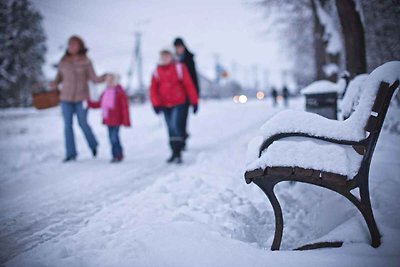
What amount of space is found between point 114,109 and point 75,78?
3.12ft

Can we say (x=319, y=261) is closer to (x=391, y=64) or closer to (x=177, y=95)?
(x=391, y=64)

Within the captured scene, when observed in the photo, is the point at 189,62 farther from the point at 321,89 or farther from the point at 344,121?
the point at 344,121

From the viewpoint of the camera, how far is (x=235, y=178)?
11.7 ft

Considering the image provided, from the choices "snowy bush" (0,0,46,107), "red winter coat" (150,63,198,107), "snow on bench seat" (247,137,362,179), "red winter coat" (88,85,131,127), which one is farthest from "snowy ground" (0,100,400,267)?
"snowy bush" (0,0,46,107)

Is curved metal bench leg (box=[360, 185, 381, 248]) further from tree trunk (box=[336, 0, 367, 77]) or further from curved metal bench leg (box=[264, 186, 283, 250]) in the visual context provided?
tree trunk (box=[336, 0, 367, 77])

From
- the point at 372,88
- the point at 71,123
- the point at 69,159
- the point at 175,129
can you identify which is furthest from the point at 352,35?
the point at 69,159

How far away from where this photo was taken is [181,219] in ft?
8.10

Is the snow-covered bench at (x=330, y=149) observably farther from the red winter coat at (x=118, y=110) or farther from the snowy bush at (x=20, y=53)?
the snowy bush at (x=20, y=53)

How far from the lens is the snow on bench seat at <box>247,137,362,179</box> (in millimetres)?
1703

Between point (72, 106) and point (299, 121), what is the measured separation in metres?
4.90

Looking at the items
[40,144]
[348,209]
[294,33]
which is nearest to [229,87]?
[294,33]

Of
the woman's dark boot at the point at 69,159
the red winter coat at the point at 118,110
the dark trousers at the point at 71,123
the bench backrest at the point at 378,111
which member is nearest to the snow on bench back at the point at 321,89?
the bench backrest at the point at 378,111

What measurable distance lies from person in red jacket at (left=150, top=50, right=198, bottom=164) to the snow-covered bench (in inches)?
131

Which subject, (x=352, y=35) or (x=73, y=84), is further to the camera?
(x=73, y=84)
